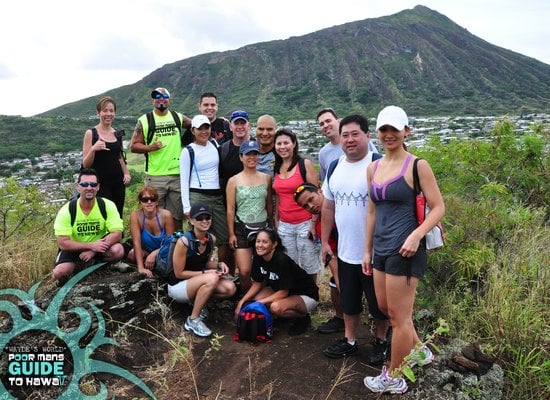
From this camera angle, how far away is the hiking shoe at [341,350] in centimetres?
398

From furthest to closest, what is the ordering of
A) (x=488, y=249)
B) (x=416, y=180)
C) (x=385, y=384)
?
(x=488, y=249) < (x=385, y=384) < (x=416, y=180)

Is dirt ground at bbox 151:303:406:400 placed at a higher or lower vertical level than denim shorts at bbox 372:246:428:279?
lower

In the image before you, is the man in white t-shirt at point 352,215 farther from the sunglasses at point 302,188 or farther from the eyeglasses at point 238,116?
the eyeglasses at point 238,116

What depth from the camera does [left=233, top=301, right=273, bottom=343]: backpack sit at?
430 centimetres

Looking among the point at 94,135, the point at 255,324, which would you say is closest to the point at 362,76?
the point at 94,135

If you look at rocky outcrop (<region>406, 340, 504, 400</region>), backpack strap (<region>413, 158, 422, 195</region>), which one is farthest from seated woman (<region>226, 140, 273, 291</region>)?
rocky outcrop (<region>406, 340, 504, 400</region>)

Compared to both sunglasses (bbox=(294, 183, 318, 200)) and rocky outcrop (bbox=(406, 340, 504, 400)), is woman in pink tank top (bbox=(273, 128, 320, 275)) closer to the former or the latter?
sunglasses (bbox=(294, 183, 318, 200))

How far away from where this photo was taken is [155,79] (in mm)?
109312

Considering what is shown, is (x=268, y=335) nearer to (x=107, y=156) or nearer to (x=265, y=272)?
(x=265, y=272)

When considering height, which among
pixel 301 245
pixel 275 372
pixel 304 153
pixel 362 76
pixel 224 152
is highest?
pixel 362 76

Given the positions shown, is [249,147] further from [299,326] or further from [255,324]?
[299,326]

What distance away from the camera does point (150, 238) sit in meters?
4.97

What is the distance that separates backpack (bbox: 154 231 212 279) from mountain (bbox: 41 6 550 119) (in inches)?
2653

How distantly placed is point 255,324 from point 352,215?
5.48 feet
